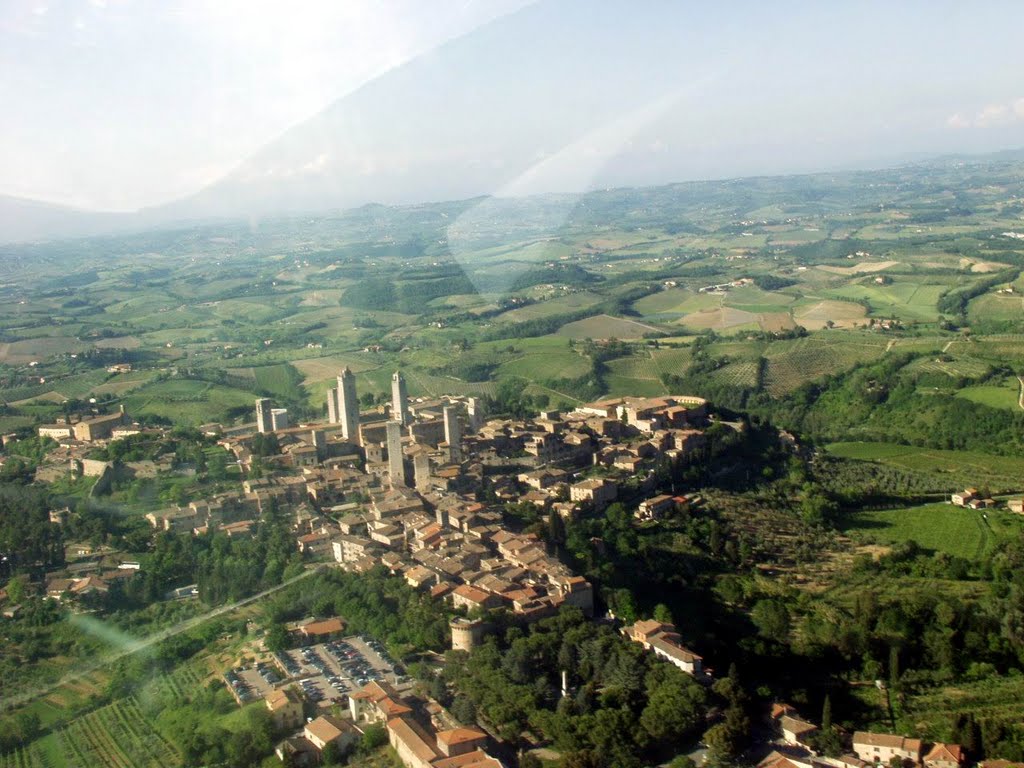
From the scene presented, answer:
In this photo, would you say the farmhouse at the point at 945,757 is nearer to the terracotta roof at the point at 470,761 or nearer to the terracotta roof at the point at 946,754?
the terracotta roof at the point at 946,754

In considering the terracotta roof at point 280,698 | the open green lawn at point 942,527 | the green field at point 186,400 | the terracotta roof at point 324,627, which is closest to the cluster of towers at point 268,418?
the green field at point 186,400

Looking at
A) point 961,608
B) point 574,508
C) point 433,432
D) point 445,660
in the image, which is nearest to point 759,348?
point 433,432

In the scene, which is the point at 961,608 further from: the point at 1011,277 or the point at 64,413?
the point at 1011,277

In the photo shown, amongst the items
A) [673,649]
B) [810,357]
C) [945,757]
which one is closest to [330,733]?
[673,649]

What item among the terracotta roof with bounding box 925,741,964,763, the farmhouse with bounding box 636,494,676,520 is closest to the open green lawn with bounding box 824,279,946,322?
the farmhouse with bounding box 636,494,676,520

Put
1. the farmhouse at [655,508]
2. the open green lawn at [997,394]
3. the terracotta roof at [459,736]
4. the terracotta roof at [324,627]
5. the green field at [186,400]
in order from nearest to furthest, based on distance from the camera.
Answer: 1. the terracotta roof at [459,736]
2. the terracotta roof at [324,627]
3. the farmhouse at [655,508]
4. the open green lawn at [997,394]
5. the green field at [186,400]

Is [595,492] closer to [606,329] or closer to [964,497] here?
[964,497]
